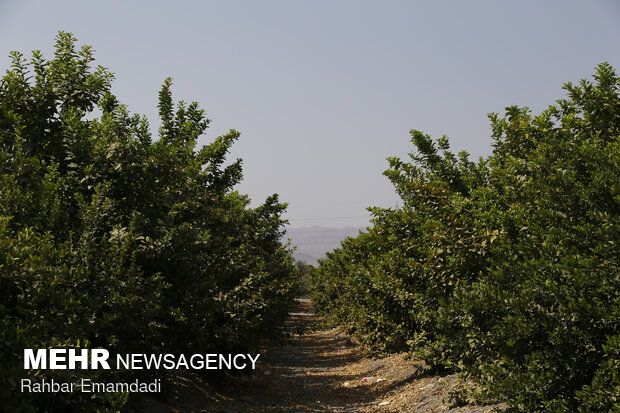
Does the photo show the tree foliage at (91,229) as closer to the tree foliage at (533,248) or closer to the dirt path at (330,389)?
the dirt path at (330,389)

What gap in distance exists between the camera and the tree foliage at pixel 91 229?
5031mm

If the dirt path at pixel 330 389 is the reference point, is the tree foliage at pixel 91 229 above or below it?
above

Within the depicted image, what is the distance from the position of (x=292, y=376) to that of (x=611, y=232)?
Result: 13920 mm

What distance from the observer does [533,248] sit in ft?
21.0

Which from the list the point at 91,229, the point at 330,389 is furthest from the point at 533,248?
the point at 330,389

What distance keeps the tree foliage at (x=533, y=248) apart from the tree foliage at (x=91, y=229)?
3.94 meters

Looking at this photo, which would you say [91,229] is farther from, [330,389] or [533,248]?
[330,389]

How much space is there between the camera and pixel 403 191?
410 inches

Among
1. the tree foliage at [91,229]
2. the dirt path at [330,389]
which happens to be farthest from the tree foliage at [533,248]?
the tree foliage at [91,229]

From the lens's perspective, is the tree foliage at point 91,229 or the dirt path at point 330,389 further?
the dirt path at point 330,389

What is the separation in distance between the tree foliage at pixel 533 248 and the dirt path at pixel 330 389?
217 cm

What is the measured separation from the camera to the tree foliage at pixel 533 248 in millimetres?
5531

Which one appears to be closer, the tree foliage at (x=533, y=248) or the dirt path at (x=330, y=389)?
the tree foliage at (x=533, y=248)

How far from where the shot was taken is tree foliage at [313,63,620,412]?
553 cm
